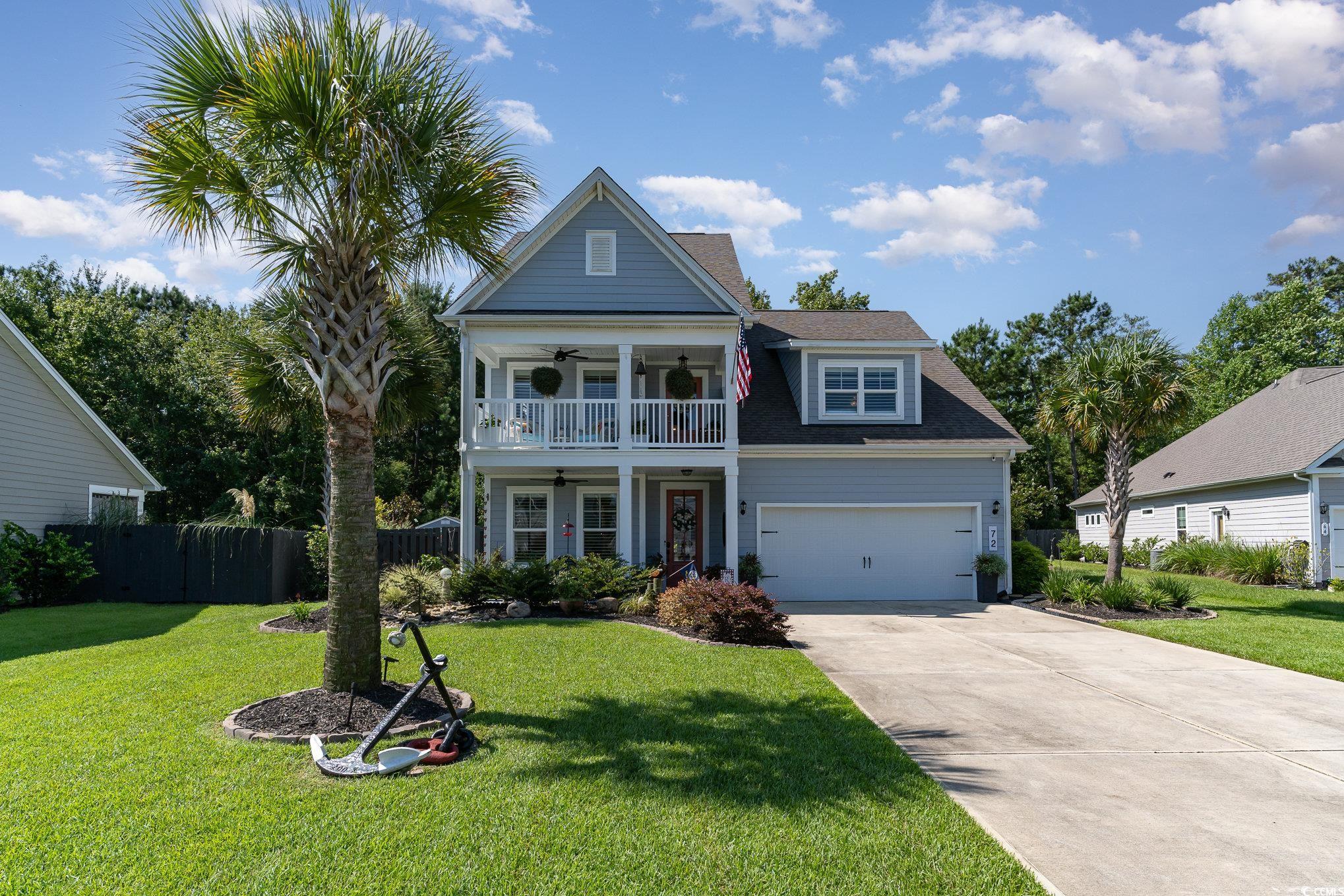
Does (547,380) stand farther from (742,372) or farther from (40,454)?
(40,454)

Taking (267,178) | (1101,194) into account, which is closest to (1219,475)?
(1101,194)

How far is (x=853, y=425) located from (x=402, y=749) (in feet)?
44.6

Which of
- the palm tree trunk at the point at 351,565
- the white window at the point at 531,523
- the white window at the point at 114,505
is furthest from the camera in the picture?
the white window at the point at 531,523

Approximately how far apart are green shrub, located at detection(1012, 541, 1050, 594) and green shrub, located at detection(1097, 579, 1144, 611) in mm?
2133

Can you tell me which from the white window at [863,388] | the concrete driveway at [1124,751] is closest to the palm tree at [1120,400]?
the white window at [863,388]

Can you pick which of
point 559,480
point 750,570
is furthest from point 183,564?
point 750,570

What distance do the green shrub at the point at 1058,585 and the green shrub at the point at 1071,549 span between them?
17192 mm

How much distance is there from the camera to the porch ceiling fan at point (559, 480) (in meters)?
16.5

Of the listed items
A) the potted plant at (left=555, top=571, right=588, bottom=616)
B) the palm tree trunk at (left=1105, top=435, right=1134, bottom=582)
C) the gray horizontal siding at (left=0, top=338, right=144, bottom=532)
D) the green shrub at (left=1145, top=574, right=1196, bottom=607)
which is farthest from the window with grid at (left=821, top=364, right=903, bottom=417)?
the gray horizontal siding at (left=0, top=338, right=144, bottom=532)

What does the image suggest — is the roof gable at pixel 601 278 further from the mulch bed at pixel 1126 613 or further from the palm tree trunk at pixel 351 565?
the palm tree trunk at pixel 351 565

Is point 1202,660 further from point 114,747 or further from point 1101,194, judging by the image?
point 114,747

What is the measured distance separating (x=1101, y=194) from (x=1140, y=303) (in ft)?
120

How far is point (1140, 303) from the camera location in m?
46.4

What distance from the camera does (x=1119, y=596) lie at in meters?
14.4
